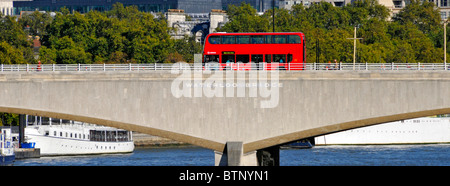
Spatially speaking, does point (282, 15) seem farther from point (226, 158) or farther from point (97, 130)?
point (226, 158)

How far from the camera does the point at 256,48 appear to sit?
72.8 meters

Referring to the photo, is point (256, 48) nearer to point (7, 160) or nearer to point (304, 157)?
point (304, 157)

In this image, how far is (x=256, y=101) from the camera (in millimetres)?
63844

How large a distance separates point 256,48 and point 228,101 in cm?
986

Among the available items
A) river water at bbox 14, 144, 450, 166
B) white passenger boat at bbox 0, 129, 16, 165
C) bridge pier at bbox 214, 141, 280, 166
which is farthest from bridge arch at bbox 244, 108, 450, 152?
white passenger boat at bbox 0, 129, 16, 165

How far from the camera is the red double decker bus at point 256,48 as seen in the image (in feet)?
238

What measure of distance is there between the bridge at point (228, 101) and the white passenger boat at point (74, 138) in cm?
4120

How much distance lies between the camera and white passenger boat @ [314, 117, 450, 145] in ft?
388
